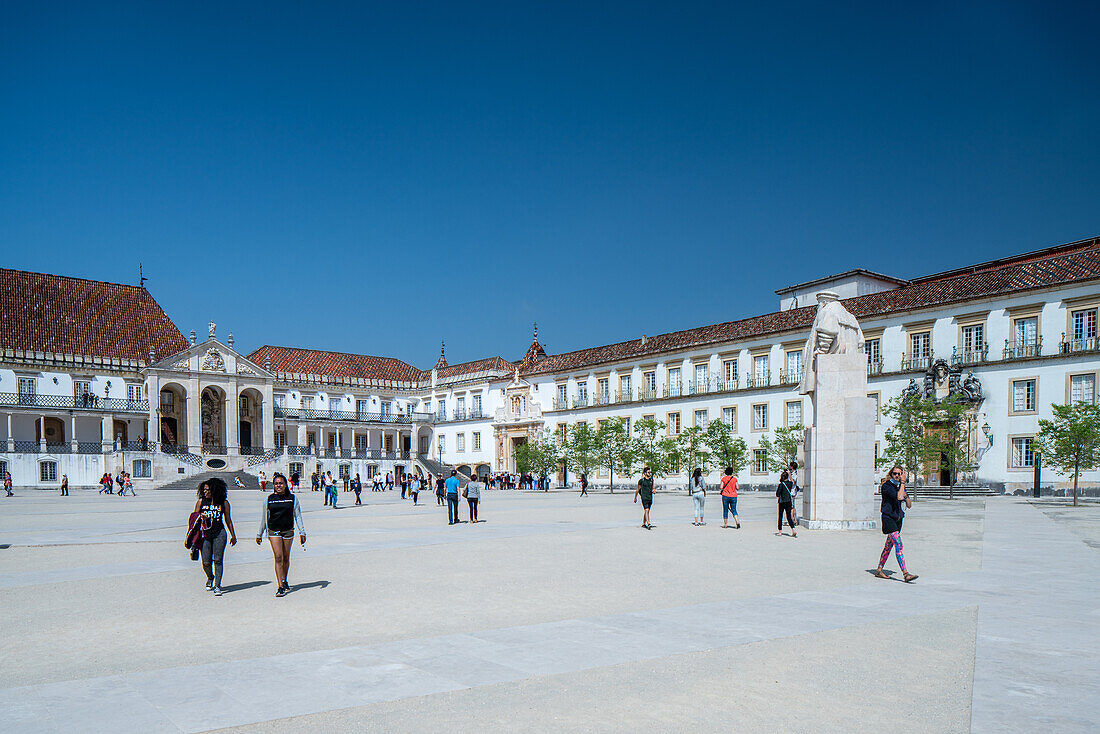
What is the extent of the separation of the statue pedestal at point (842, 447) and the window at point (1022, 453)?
24343 millimetres

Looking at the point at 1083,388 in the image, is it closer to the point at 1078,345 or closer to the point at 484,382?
the point at 1078,345

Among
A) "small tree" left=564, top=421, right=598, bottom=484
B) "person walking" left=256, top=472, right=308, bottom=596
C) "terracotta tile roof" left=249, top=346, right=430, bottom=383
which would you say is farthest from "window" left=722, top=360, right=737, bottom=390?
"person walking" left=256, top=472, right=308, bottom=596

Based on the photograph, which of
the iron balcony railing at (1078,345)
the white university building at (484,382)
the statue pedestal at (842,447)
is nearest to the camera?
the statue pedestal at (842,447)

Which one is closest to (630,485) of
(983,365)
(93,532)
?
(983,365)

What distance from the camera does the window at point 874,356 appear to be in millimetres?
43684

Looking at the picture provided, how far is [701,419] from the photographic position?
174 ft

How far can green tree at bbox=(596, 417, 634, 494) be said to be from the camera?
5406cm

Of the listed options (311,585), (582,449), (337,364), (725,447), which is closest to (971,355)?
(725,447)

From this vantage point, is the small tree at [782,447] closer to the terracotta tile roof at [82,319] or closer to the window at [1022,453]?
the window at [1022,453]

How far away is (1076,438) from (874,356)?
1405cm

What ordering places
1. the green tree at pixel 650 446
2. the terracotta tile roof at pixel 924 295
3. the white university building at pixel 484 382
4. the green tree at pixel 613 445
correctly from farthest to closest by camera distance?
the green tree at pixel 613 445, the green tree at pixel 650 446, the white university building at pixel 484 382, the terracotta tile roof at pixel 924 295

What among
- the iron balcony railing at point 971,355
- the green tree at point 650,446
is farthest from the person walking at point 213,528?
the green tree at point 650,446

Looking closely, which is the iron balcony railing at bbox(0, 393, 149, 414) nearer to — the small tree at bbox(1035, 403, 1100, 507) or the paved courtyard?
the paved courtyard

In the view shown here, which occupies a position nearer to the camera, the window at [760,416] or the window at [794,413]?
the window at [794,413]
